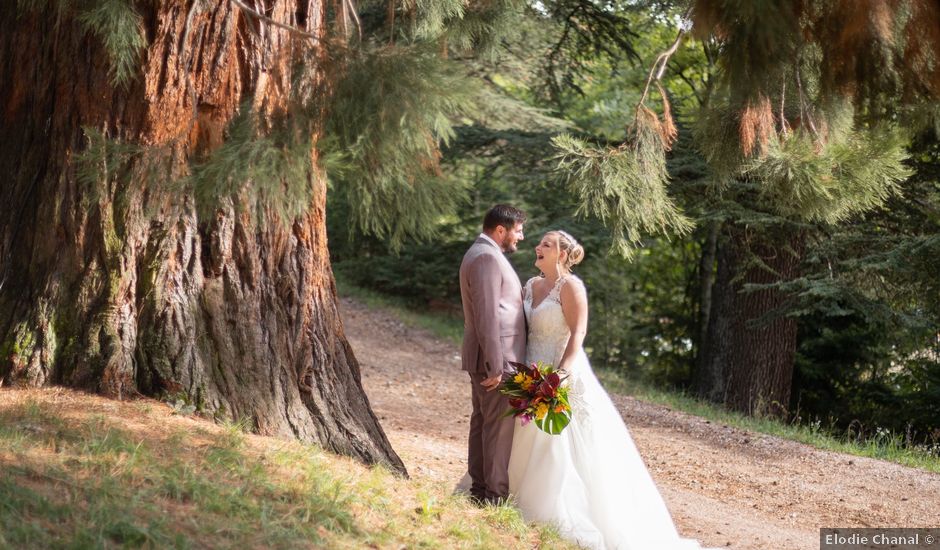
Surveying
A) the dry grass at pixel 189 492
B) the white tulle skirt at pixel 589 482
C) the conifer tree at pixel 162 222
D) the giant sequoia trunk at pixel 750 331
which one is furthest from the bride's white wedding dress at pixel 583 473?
the giant sequoia trunk at pixel 750 331

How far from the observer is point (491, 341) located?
634cm

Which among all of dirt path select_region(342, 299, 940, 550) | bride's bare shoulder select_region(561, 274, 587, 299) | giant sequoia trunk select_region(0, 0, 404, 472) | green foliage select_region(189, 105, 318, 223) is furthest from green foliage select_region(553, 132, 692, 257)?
green foliage select_region(189, 105, 318, 223)

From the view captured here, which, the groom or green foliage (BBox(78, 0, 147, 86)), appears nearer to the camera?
green foliage (BBox(78, 0, 147, 86))

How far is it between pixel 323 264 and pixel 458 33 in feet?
12.9

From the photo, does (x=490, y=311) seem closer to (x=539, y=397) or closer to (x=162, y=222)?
(x=539, y=397)

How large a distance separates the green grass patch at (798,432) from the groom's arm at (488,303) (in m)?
5.92

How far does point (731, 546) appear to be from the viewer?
721 centimetres

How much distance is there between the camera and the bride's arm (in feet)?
21.3

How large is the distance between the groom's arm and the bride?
0.42m

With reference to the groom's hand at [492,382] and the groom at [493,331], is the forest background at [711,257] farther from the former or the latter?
the groom's hand at [492,382]

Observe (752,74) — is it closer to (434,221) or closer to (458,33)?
(434,221)

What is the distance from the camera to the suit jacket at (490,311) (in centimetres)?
632

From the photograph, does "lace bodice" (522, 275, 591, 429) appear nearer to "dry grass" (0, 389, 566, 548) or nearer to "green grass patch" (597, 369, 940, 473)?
"dry grass" (0, 389, 566, 548)

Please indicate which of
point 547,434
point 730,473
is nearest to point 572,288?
point 547,434
